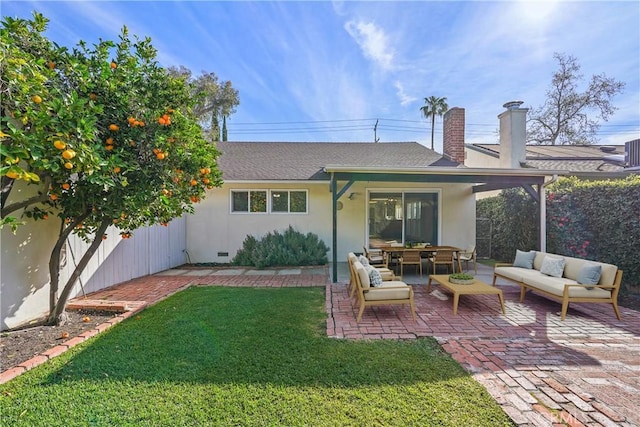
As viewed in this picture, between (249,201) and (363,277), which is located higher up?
(249,201)

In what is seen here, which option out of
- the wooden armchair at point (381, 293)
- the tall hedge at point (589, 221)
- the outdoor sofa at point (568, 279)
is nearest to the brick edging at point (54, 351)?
the wooden armchair at point (381, 293)

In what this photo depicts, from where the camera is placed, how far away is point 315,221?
1042 centimetres

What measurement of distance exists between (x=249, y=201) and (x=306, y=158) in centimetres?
316

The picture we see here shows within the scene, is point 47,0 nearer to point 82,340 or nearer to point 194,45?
point 194,45

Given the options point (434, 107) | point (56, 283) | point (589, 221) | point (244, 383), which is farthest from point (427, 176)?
point (434, 107)

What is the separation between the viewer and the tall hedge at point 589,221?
6.02 metres

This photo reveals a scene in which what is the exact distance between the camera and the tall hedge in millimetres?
6023

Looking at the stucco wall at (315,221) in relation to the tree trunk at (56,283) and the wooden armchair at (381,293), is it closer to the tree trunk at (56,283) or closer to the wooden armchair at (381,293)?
the wooden armchair at (381,293)

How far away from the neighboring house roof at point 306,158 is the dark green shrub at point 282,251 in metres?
2.07

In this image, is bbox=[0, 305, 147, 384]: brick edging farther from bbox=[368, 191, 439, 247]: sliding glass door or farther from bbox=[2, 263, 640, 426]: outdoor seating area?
bbox=[368, 191, 439, 247]: sliding glass door

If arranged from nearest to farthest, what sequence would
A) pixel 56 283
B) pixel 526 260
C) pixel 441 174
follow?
pixel 56 283 < pixel 526 260 < pixel 441 174

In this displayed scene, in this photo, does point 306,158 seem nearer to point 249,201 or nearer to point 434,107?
point 249,201

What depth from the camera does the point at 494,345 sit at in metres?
3.84

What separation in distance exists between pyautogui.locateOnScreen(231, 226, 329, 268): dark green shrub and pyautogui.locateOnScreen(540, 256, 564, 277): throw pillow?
5.93 meters
